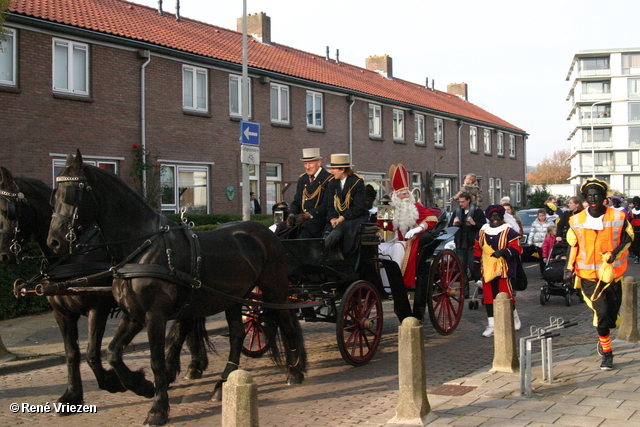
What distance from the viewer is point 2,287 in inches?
395

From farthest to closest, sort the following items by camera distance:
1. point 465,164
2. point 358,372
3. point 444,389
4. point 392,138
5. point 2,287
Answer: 1. point 465,164
2. point 392,138
3. point 2,287
4. point 358,372
5. point 444,389

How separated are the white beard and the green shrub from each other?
5564 mm

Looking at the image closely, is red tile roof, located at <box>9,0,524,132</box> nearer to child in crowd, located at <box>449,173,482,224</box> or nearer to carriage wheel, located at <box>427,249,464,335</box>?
child in crowd, located at <box>449,173,482,224</box>

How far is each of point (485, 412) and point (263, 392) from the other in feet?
7.44

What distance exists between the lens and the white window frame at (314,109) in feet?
82.4

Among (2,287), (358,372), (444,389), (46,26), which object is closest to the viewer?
(444,389)

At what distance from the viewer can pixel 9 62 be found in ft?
51.3

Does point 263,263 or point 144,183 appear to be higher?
point 144,183

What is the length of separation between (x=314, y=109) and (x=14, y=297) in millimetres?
16904

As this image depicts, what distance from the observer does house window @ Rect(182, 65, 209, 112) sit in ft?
66.2

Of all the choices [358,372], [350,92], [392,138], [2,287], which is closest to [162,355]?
[358,372]

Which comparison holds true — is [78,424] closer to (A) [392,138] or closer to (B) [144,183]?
(B) [144,183]

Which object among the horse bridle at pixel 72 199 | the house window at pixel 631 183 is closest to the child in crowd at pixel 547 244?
the horse bridle at pixel 72 199

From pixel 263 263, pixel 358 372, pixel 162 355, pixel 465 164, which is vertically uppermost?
pixel 465 164
